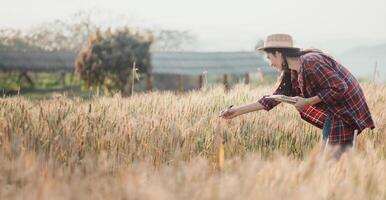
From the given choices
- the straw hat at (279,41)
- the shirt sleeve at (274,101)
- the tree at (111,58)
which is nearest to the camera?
the straw hat at (279,41)

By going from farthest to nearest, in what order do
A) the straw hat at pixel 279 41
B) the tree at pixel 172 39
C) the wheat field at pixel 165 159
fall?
the tree at pixel 172 39, the straw hat at pixel 279 41, the wheat field at pixel 165 159

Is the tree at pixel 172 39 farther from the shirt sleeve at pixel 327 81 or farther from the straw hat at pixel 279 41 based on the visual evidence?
the shirt sleeve at pixel 327 81

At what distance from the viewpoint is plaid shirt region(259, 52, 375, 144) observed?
3914 millimetres

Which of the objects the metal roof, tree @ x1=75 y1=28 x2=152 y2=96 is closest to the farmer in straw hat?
tree @ x1=75 y1=28 x2=152 y2=96

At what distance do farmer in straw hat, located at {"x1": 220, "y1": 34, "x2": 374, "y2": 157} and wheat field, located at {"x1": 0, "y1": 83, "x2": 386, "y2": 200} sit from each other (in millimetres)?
205

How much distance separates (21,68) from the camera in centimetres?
3859

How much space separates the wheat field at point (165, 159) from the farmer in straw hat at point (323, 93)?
8.1 inches

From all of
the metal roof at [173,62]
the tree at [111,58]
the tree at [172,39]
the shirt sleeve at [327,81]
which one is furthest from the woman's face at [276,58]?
the tree at [172,39]

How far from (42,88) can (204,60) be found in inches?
440

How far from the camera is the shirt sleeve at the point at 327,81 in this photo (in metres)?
3.91

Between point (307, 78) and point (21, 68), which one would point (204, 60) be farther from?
point (307, 78)

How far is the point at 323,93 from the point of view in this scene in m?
3.93

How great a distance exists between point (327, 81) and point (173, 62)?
34.9m

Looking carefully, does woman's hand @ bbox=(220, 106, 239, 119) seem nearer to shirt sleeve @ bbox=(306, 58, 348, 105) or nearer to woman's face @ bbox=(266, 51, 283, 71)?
woman's face @ bbox=(266, 51, 283, 71)
